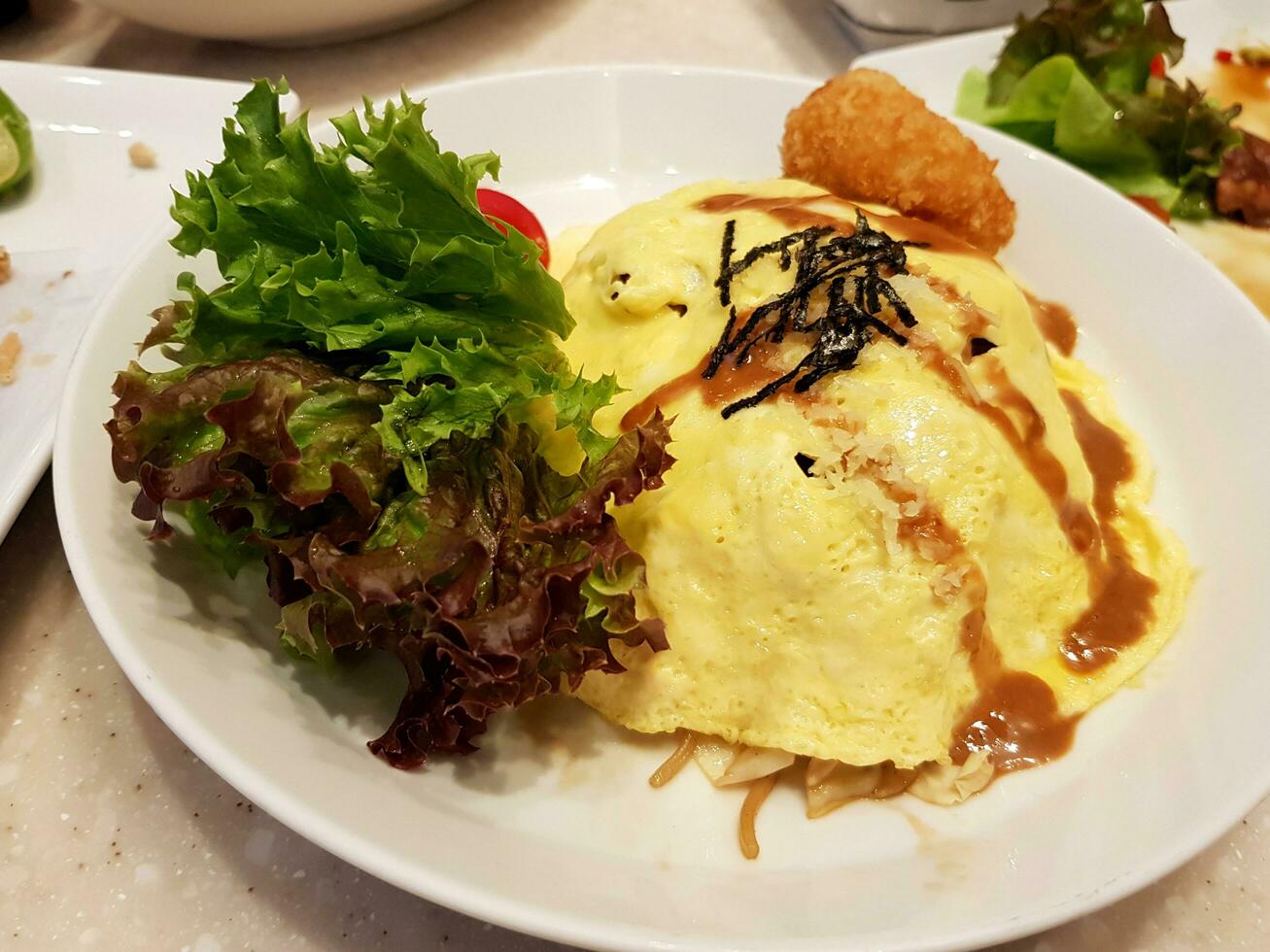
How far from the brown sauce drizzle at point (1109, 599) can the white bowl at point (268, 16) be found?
10.8 feet

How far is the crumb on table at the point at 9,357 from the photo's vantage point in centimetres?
242

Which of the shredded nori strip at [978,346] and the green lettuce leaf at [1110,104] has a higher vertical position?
the green lettuce leaf at [1110,104]

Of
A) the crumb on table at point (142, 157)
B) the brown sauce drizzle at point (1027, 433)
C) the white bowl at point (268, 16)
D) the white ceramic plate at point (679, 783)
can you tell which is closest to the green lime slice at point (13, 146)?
the crumb on table at point (142, 157)

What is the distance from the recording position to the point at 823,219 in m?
2.27

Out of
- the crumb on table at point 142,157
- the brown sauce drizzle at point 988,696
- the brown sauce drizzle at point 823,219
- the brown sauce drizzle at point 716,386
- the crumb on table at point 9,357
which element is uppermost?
the brown sauce drizzle at point 823,219

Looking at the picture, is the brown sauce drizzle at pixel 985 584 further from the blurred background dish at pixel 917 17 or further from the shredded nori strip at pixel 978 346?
the blurred background dish at pixel 917 17

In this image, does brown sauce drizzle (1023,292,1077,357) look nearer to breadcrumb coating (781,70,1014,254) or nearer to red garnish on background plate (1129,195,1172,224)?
breadcrumb coating (781,70,1014,254)

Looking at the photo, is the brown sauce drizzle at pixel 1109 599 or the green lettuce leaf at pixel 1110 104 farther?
the green lettuce leaf at pixel 1110 104

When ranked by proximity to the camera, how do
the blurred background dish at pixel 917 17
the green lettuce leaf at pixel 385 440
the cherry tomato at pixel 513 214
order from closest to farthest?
the green lettuce leaf at pixel 385 440, the cherry tomato at pixel 513 214, the blurred background dish at pixel 917 17

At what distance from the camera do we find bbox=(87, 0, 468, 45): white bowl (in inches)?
141

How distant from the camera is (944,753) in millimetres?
1799

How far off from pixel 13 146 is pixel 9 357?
107 cm

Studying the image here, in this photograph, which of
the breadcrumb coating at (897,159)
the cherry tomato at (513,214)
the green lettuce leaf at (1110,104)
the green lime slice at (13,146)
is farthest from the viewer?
the green lettuce leaf at (1110,104)

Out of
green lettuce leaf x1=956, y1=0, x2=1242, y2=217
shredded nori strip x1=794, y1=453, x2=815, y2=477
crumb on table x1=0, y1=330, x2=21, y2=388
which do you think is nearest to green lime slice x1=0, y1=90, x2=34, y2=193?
crumb on table x1=0, y1=330, x2=21, y2=388
